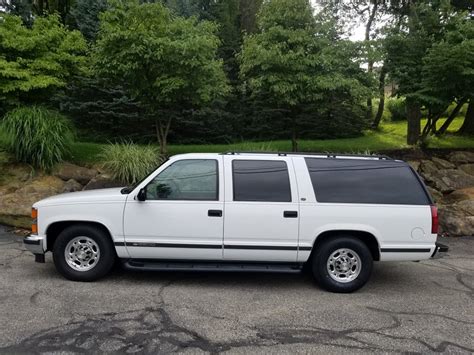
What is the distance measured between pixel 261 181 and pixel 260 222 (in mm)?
545

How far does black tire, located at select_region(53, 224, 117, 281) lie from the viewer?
19.6 ft

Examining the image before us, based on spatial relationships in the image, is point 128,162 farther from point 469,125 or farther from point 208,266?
point 469,125

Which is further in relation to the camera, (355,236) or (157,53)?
(157,53)

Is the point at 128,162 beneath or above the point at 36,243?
above

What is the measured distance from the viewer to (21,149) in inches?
426

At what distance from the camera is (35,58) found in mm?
11297

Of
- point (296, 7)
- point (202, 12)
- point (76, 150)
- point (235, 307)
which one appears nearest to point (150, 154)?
point (76, 150)

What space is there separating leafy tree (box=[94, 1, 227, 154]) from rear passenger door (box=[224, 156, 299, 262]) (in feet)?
17.4

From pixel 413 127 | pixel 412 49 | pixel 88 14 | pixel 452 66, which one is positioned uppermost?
pixel 88 14

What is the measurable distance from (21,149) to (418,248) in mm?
9011

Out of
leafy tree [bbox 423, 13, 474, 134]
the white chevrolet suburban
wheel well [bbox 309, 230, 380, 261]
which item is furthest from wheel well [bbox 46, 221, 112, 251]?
leafy tree [bbox 423, 13, 474, 134]

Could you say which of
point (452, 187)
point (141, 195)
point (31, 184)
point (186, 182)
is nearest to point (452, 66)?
point (452, 187)

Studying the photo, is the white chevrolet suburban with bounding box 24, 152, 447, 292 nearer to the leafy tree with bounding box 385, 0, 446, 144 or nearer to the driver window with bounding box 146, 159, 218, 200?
the driver window with bounding box 146, 159, 218, 200

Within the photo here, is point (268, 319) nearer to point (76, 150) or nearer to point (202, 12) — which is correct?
point (76, 150)
